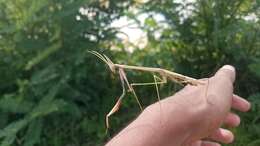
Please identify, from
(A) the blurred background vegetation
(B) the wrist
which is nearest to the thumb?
(B) the wrist

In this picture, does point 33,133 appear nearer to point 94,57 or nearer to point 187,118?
point 94,57

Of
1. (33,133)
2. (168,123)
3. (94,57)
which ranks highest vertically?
(168,123)

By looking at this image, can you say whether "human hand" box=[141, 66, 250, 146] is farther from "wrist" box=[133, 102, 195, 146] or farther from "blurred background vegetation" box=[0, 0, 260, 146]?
"blurred background vegetation" box=[0, 0, 260, 146]

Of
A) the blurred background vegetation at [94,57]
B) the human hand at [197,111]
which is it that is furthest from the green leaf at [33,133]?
the human hand at [197,111]

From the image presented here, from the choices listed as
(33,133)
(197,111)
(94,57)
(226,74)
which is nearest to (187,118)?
(197,111)

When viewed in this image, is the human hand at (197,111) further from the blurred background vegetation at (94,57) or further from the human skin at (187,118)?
the blurred background vegetation at (94,57)

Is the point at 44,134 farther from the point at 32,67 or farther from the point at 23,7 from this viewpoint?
the point at 23,7

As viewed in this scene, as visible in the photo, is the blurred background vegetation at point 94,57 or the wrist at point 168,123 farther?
the blurred background vegetation at point 94,57

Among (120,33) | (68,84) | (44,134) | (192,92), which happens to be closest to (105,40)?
(120,33)
